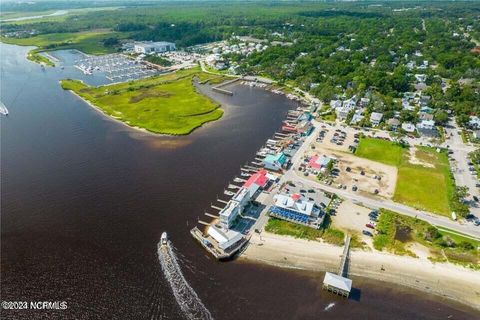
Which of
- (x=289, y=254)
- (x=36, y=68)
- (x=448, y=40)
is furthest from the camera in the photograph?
(x=448, y=40)

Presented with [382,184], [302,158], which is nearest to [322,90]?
[302,158]

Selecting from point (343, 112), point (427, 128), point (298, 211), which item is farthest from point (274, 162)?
point (427, 128)

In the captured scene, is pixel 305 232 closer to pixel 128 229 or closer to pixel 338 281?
pixel 338 281

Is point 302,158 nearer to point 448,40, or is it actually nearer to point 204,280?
point 204,280

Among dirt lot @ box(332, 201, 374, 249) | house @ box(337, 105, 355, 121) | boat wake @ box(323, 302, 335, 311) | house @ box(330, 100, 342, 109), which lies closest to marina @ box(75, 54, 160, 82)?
house @ box(330, 100, 342, 109)

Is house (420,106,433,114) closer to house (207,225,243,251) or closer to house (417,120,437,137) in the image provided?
house (417,120,437,137)
